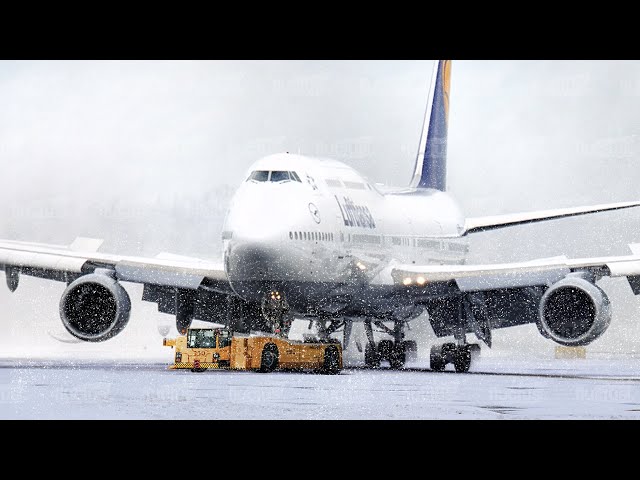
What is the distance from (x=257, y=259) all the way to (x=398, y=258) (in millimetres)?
6912

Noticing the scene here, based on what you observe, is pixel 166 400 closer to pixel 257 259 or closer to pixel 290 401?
pixel 290 401

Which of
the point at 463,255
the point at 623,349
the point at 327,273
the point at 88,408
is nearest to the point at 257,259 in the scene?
the point at 327,273

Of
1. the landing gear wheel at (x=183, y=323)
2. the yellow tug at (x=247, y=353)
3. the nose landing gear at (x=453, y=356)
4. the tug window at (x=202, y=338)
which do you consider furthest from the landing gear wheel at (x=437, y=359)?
the tug window at (x=202, y=338)

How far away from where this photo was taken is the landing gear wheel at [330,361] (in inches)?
1153

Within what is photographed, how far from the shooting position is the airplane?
1078 inches

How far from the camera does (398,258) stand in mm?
32906

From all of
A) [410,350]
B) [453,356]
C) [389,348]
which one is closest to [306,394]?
[453,356]

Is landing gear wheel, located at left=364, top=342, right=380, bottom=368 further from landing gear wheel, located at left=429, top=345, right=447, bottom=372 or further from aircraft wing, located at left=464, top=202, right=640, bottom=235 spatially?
aircraft wing, located at left=464, top=202, right=640, bottom=235

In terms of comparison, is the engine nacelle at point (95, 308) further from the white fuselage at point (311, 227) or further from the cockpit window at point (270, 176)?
the cockpit window at point (270, 176)

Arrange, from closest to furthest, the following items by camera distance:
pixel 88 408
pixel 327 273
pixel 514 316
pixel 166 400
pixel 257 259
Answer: pixel 88 408 → pixel 166 400 → pixel 257 259 → pixel 327 273 → pixel 514 316

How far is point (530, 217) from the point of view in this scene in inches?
1304

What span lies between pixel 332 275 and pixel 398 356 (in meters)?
5.84

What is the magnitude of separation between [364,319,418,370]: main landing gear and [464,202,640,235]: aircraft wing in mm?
3901

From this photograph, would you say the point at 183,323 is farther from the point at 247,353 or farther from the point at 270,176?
the point at 270,176
